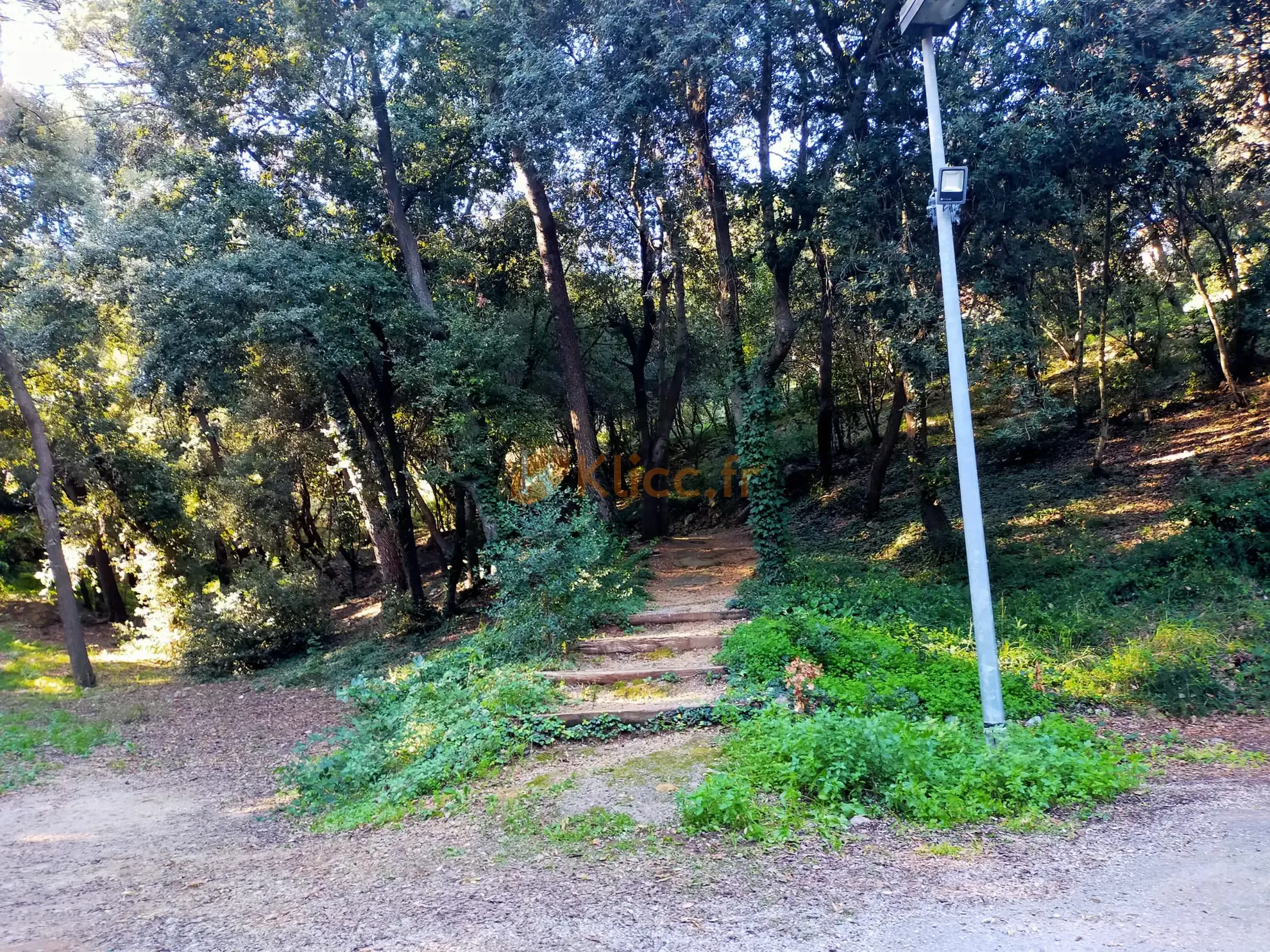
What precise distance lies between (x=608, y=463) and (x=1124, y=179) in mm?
15409

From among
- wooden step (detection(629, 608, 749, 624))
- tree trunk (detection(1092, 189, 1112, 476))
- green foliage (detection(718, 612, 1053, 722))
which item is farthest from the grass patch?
→ tree trunk (detection(1092, 189, 1112, 476))

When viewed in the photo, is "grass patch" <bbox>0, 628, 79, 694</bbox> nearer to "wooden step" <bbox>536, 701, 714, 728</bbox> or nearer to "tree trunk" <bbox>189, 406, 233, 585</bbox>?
"tree trunk" <bbox>189, 406, 233, 585</bbox>

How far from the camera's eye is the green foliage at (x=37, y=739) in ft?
29.3

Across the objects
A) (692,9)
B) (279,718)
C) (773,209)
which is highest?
(692,9)

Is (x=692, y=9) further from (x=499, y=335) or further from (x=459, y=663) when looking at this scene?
(x=459, y=663)

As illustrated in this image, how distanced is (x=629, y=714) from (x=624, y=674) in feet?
3.26

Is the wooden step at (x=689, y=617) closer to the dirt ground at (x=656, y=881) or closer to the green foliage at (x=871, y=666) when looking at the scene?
the green foliage at (x=871, y=666)

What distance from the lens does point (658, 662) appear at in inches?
339

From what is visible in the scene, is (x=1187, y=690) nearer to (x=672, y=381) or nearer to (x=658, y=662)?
(x=658, y=662)

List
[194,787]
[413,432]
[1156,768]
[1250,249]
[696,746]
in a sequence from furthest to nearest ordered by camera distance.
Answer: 1. [413,432]
2. [1250,249]
3. [194,787]
4. [696,746]
5. [1156,768]

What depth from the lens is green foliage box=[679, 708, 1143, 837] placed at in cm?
471

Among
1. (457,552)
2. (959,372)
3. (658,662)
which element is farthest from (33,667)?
(959,372)

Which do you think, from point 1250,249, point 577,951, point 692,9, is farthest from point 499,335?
point 1250,249

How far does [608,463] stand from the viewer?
2319 cm
